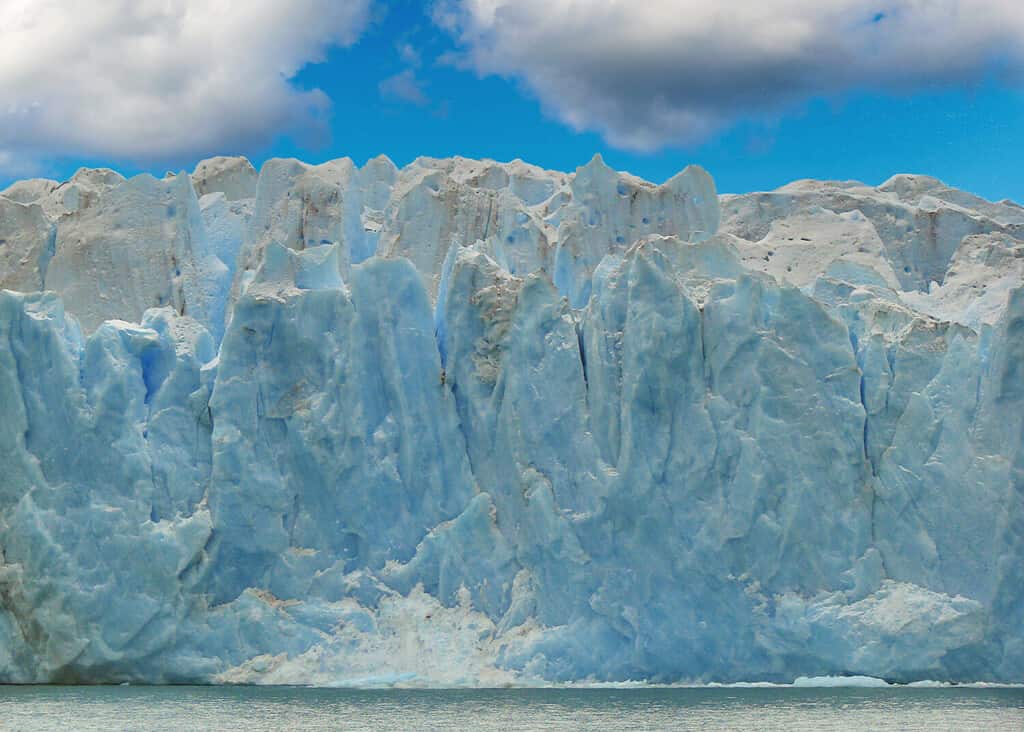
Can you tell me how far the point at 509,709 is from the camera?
969 inches

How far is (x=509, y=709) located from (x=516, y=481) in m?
4.75

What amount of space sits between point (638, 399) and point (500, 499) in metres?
2.98

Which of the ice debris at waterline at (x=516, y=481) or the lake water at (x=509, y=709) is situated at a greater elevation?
the ice debris at waterline at (x=516, y=481)

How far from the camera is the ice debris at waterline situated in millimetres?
26812

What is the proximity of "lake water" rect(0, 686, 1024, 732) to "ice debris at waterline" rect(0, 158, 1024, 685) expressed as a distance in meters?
0.66

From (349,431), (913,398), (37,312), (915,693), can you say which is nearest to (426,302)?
(349,431)

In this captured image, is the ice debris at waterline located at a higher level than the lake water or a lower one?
higher

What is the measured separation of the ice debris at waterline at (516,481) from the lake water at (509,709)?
0.66 m

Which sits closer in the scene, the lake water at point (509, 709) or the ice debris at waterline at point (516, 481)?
the lake water at point (509, 709)

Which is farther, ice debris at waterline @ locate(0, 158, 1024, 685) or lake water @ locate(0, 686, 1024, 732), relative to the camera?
ice debris at waterline @ locate(0, 158, 1024, 685)

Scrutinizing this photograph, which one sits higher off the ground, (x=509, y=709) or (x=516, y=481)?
(x=516, y=481)

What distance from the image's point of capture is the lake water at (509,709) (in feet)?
74.0

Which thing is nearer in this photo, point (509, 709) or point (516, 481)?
Result: point (509, 709)

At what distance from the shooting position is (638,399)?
27.7 m
